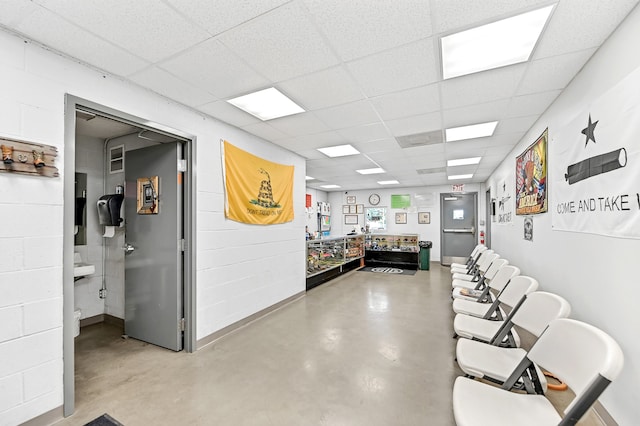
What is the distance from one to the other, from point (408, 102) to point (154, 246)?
129 inches

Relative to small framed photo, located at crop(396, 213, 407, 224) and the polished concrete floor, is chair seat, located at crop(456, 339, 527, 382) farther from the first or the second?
small framed photo, located at crop(396, 213, 407, 224)

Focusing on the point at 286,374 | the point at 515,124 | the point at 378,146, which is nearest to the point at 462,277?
the point at 515,124

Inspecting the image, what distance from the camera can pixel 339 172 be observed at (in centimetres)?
680

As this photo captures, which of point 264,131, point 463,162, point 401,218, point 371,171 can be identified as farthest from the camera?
point 401,218

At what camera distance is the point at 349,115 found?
322 cm

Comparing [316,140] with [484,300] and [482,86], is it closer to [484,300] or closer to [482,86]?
[482,86]

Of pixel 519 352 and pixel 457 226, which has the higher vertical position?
pixel 457 226

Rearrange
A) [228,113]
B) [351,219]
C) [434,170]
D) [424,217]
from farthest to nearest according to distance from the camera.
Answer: [351,219], [424,217], [434,170], [228,113]

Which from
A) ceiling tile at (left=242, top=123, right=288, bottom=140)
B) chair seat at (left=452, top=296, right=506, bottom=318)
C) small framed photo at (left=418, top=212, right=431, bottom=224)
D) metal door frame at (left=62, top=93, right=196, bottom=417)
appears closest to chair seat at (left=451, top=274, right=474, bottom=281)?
chair seat at (left=452, top=296, right=506, bottom=318)

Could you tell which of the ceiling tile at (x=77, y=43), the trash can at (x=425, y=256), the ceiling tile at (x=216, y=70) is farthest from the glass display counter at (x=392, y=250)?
the ceiling tile at (x=77, y=43)

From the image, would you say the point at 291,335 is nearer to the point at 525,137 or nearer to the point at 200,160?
the point at 200,160

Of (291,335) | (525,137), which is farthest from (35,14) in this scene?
(525,137)

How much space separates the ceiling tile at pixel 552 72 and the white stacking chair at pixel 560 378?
6.42 feet

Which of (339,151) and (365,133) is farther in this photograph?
(339,151)
